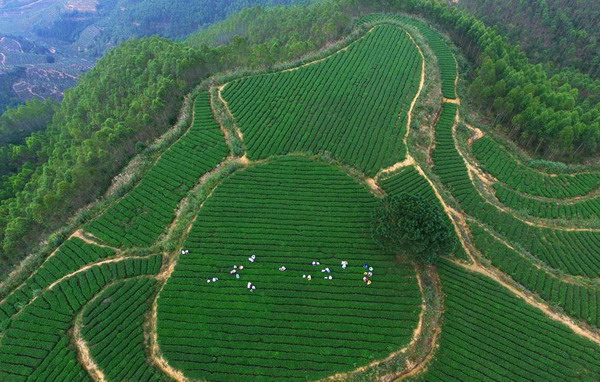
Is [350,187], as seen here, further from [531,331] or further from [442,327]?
[531,331]

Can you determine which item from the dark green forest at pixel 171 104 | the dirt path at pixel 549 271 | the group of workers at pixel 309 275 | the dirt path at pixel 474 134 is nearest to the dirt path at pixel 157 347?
the group of workers at pixel 309 275

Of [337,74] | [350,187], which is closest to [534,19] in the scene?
[337,74]

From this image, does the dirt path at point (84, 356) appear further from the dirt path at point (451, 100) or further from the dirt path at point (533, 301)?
the dirt path at point (451, 100)

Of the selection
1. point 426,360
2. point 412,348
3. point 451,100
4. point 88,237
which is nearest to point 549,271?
point 426,360

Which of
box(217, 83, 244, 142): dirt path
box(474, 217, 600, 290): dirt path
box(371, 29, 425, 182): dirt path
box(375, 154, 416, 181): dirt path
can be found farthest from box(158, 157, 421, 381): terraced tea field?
box(474, 217, 600, 290): dirt path

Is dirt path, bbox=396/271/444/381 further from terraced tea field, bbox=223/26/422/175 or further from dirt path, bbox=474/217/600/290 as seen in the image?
terraced tea field, bbox=223/26/422/175
